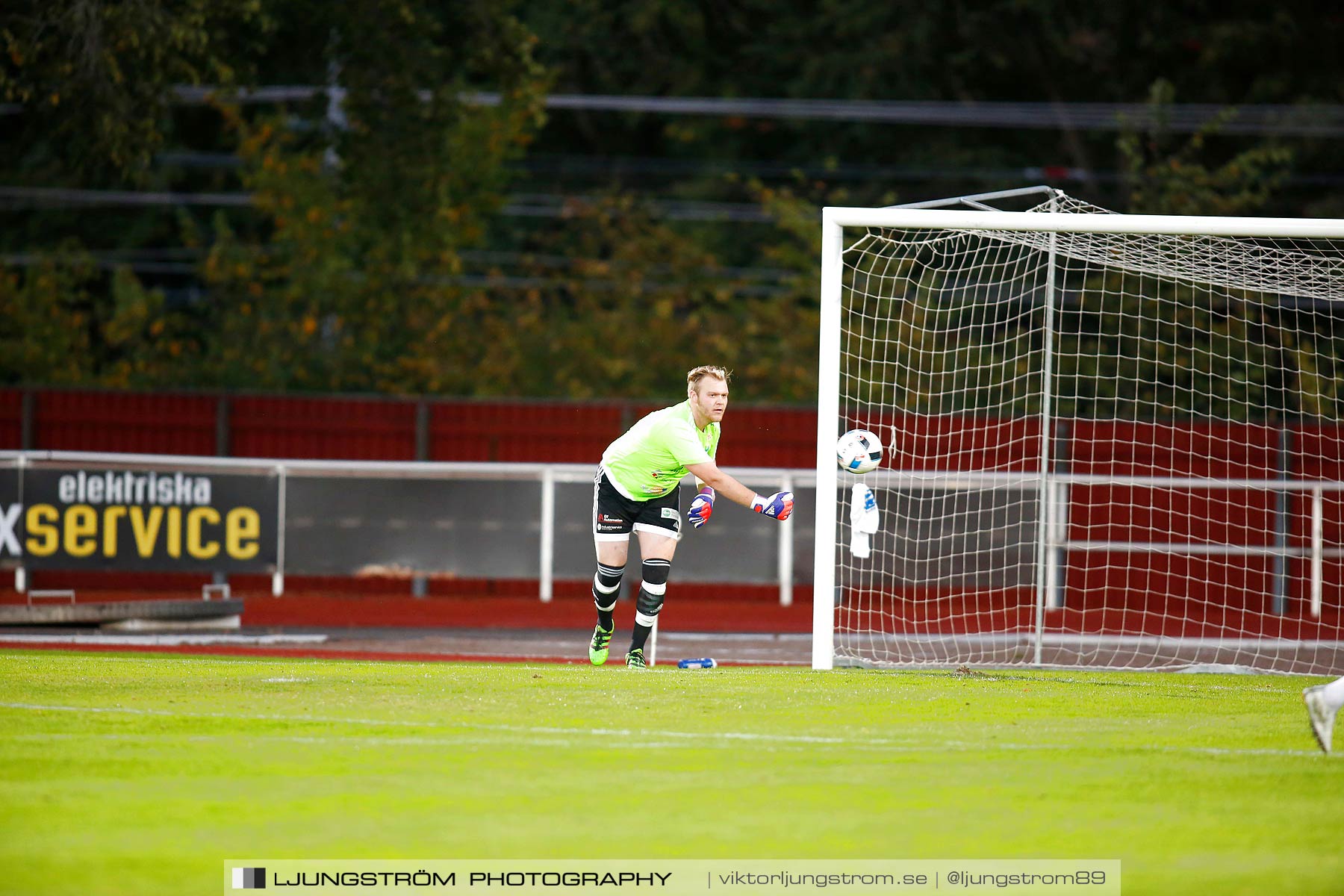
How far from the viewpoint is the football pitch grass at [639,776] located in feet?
16.2

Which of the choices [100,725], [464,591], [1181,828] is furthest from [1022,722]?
[464,591]

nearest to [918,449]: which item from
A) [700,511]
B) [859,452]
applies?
[859,452]

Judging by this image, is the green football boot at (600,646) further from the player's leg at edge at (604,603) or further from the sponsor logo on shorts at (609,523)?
the sponsor logo on shorts at (609,523)

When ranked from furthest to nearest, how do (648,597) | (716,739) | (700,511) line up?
(648,597) → (700,511) → (716,739)

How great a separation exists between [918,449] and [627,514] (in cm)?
828

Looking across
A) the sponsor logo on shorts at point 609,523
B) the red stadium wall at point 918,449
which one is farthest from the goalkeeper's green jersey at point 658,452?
the red stadium wall at point 918,449

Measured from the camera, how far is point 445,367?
23.4 meters

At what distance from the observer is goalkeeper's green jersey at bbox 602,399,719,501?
8.99 m

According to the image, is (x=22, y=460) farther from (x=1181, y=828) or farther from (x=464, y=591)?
(x=1181, y=828)

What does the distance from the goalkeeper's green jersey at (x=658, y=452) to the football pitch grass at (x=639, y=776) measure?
1389 millimetres

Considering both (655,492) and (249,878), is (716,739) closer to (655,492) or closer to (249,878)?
(249,878)

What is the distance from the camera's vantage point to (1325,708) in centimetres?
637

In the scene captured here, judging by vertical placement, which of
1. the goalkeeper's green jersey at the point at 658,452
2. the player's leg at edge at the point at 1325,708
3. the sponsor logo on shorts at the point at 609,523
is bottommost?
the player's leg at edge at the point at 1325,708

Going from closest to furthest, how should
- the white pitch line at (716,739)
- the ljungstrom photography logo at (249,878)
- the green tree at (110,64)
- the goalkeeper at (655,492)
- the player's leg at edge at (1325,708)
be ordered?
the ljungstrom photography logo at (249,878) → the player's leg at edge at (1325,708) → the white pitch line at (716,739) → the goalkeeper at (655,492) → the green tree at (110,64)
